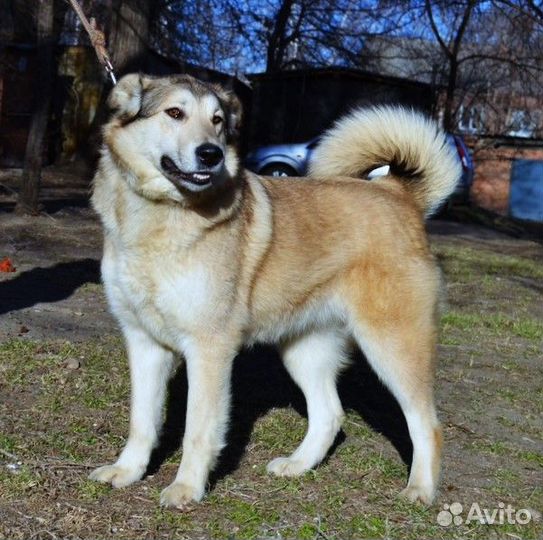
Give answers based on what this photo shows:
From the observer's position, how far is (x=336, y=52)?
77.4 ft

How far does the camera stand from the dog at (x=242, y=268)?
3.41m

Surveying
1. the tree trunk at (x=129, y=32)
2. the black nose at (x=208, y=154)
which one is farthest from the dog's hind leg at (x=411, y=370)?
the tree trunk at (x=129, y=32)

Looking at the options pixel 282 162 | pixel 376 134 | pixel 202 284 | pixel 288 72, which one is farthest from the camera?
pixel 288 72

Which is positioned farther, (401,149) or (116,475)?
(401,149)

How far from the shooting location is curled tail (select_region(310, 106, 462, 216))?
433 cm

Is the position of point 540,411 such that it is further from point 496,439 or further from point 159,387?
point 159,387

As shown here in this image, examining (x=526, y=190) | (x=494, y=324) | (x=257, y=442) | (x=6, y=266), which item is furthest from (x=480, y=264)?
(x=526, y=190)

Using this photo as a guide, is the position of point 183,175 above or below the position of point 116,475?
above

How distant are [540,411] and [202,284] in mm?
2618

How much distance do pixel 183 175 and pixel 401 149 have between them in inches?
53.2

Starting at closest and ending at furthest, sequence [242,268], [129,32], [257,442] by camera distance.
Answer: [242,268] < [257,442] < [129,32]

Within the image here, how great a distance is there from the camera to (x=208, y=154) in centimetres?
341

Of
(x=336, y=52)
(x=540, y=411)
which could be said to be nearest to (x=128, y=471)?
(x=540, y=411)

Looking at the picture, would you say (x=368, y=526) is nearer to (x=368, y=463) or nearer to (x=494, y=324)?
(x=368, y=463)
